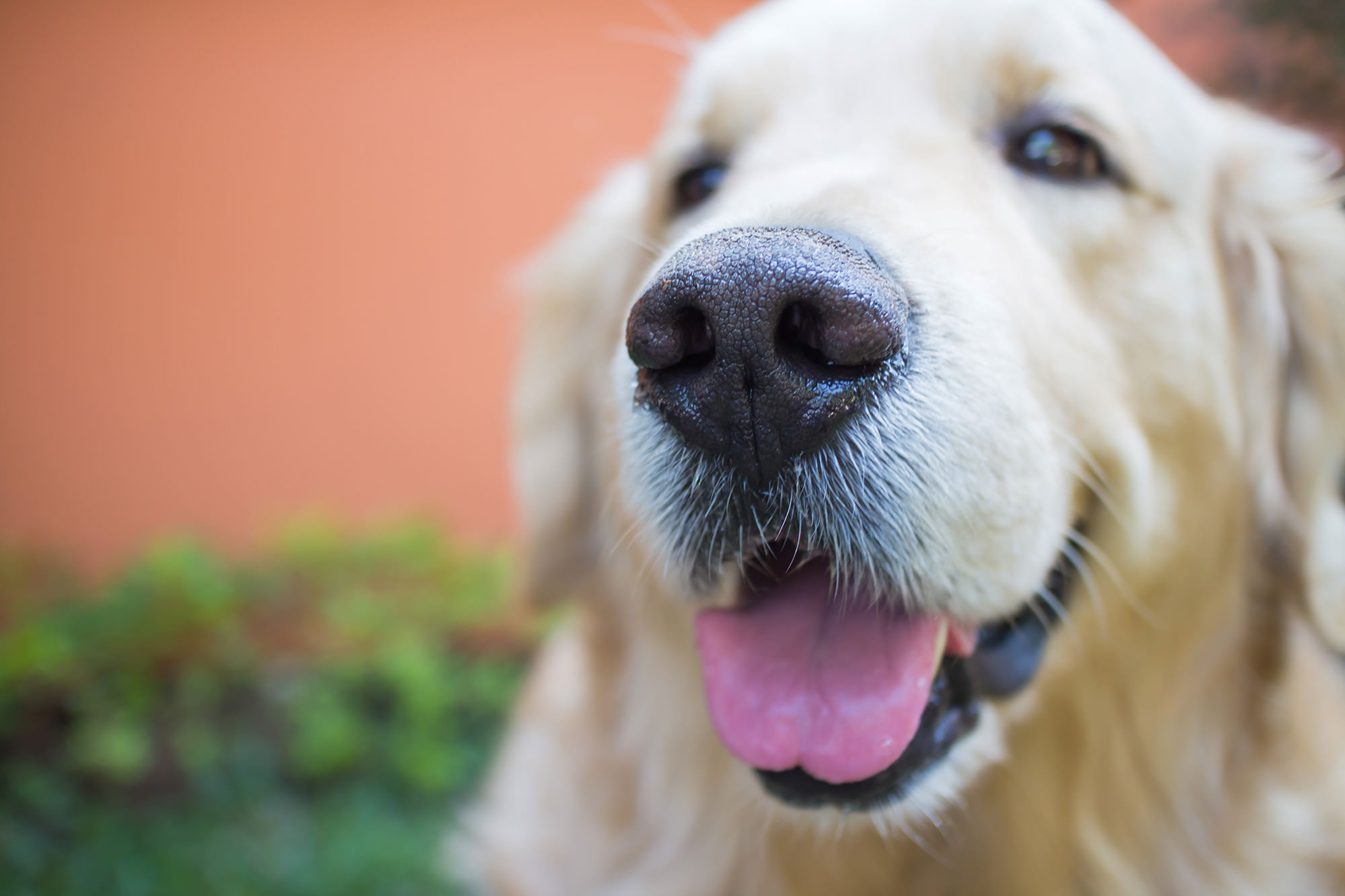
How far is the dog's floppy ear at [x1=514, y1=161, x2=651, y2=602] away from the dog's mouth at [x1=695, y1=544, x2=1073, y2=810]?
2.96ft

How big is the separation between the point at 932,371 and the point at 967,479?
15 centimetres

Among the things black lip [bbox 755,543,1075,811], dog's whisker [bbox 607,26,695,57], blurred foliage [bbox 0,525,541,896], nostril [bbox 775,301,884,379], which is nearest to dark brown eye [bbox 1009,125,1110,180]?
black lip [bbox 755,543,1075,811]

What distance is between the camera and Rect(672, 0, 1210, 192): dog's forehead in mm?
1562

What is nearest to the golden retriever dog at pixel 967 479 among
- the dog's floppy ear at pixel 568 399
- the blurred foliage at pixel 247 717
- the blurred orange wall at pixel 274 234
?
the dog's floppy ear at pixel 568 399

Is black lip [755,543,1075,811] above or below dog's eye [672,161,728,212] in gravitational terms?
below

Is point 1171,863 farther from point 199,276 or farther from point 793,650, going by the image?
point 199,276

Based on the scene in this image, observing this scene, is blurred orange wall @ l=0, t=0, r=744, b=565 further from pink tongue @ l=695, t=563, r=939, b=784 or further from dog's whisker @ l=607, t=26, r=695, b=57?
pink tongue @ l=695, t=563, r=939, b=784

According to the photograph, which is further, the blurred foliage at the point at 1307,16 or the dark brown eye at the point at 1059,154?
the blurred foliage at the point at 1307,16

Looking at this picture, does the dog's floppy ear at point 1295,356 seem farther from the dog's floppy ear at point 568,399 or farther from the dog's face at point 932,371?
the dog's floppy ear at point 568,399

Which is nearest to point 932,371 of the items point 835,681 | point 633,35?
point 835,681

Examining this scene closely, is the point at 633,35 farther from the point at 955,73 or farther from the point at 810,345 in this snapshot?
the point at 810,345

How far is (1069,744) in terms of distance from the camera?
1671mm

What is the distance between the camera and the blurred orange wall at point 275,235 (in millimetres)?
3666

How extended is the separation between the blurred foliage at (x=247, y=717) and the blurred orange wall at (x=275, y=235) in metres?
0.35
